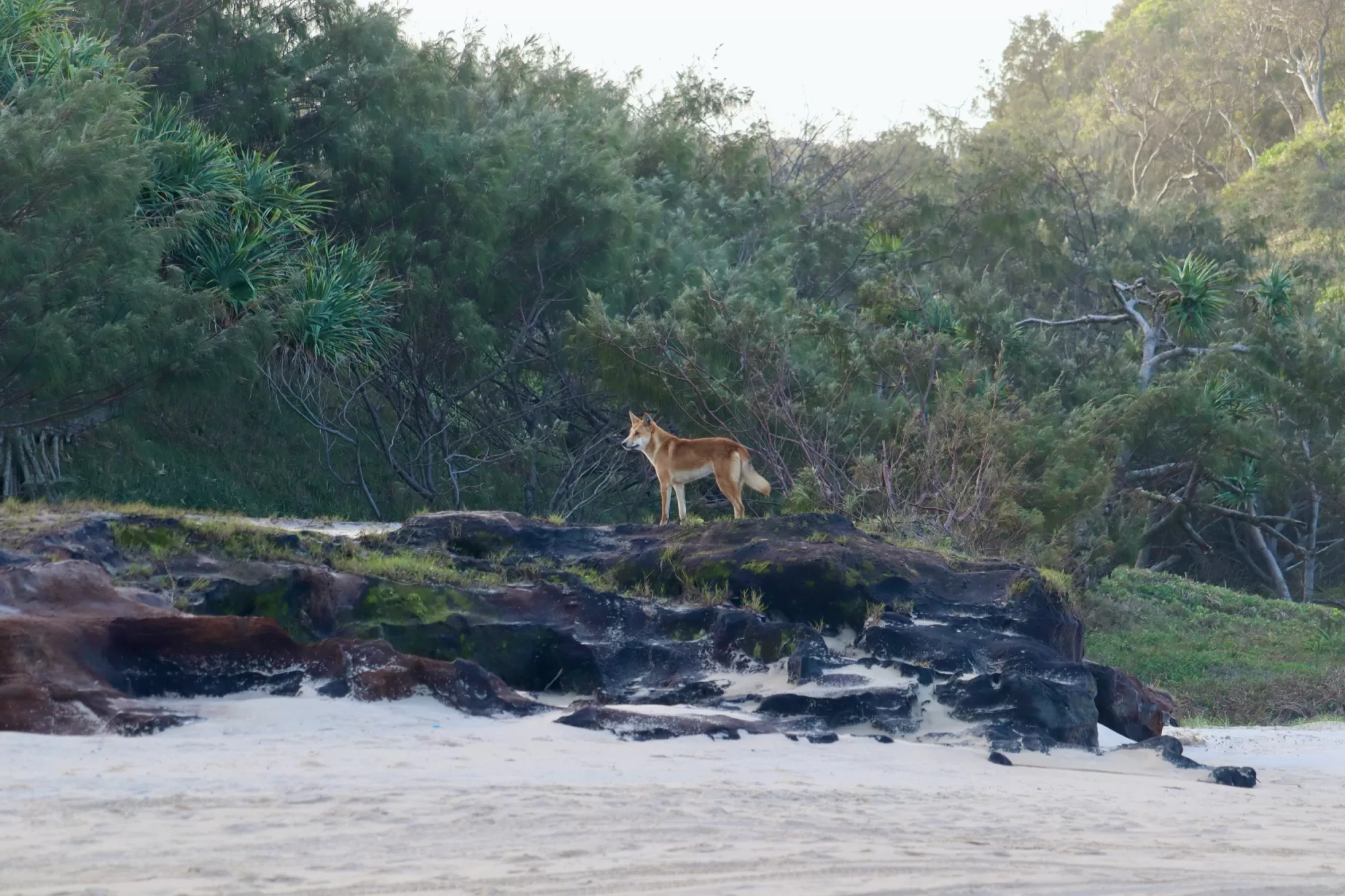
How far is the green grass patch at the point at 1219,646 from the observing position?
14.1 metres

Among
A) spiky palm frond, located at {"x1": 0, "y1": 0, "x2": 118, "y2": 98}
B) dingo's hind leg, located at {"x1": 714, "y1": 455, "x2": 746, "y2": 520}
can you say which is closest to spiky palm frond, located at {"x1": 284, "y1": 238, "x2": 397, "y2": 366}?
spiky palm frond, located at {"x1": 0, "y1": 0, "x2": 118, "y2": 98}

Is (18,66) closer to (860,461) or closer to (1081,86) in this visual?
(860,461)

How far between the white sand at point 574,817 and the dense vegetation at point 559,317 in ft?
25.8

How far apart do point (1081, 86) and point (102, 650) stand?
5537 centimetres

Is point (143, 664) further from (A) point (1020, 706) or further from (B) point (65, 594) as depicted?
(A) point (1020, 706)

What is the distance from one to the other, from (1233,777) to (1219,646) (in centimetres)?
1216

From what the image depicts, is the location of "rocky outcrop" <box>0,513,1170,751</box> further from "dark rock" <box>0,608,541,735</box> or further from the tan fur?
the tan fur

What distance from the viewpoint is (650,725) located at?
6.43 metres

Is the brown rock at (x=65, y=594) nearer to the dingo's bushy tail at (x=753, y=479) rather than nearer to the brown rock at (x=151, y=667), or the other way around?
the brown rock at (x=151, y=667)

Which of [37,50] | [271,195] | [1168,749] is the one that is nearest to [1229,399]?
[271,195]

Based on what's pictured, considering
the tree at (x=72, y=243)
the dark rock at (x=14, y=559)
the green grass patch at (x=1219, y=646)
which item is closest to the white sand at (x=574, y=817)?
the dark rock at (x=14, y=559)

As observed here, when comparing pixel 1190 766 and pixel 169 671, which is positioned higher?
pixel 169 671

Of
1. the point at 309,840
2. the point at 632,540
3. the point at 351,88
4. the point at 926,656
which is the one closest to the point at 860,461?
the point at 632,540

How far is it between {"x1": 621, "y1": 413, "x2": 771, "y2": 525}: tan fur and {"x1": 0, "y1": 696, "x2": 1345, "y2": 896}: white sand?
571 centimetres
